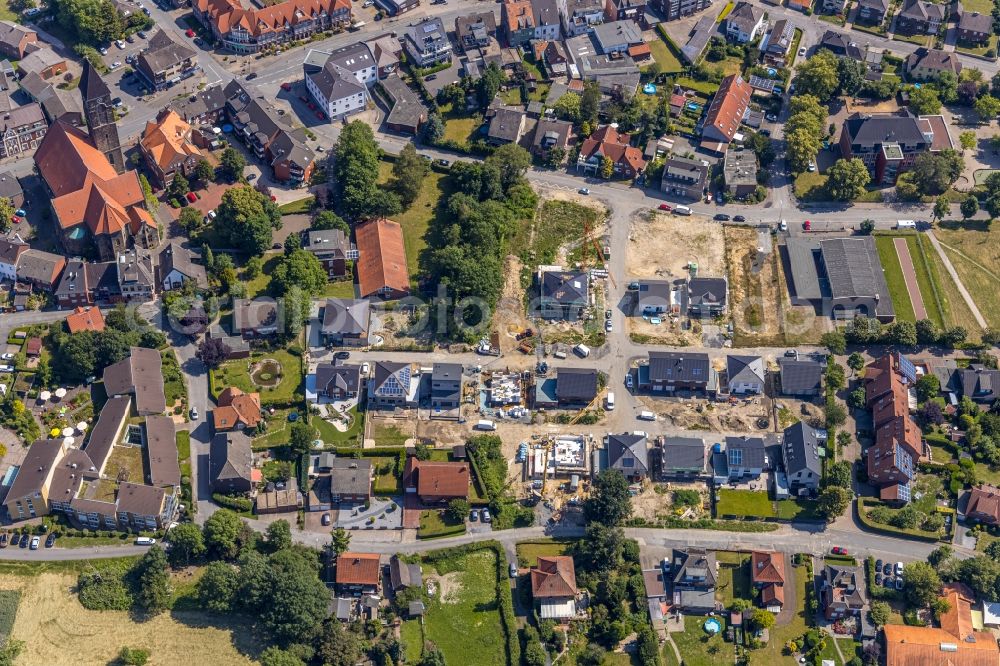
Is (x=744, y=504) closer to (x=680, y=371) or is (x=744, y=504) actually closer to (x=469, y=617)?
(x=680, y=371)

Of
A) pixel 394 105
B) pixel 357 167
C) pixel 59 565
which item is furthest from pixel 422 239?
pixel 59 565

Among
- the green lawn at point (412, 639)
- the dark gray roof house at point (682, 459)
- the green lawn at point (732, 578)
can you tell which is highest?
the dark gray roof house at point (682, 459)

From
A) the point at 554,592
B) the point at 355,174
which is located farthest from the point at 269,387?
the point at 554,592

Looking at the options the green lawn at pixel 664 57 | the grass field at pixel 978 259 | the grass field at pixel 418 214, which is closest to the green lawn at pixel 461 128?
the grass field at pixel 418 214

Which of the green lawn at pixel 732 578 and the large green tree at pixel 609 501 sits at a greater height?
the large green tree at pixel 609 501

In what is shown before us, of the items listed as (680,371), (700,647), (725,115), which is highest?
(725,115)

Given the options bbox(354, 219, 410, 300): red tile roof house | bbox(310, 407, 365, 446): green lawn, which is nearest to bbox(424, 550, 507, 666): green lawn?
bbox(310, 407, 365, 446): green lawn

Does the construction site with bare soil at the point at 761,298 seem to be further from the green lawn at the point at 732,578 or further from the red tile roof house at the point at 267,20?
the red tile roof house at the point at 267,20

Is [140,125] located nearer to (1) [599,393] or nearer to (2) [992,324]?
(1) [599,393]
